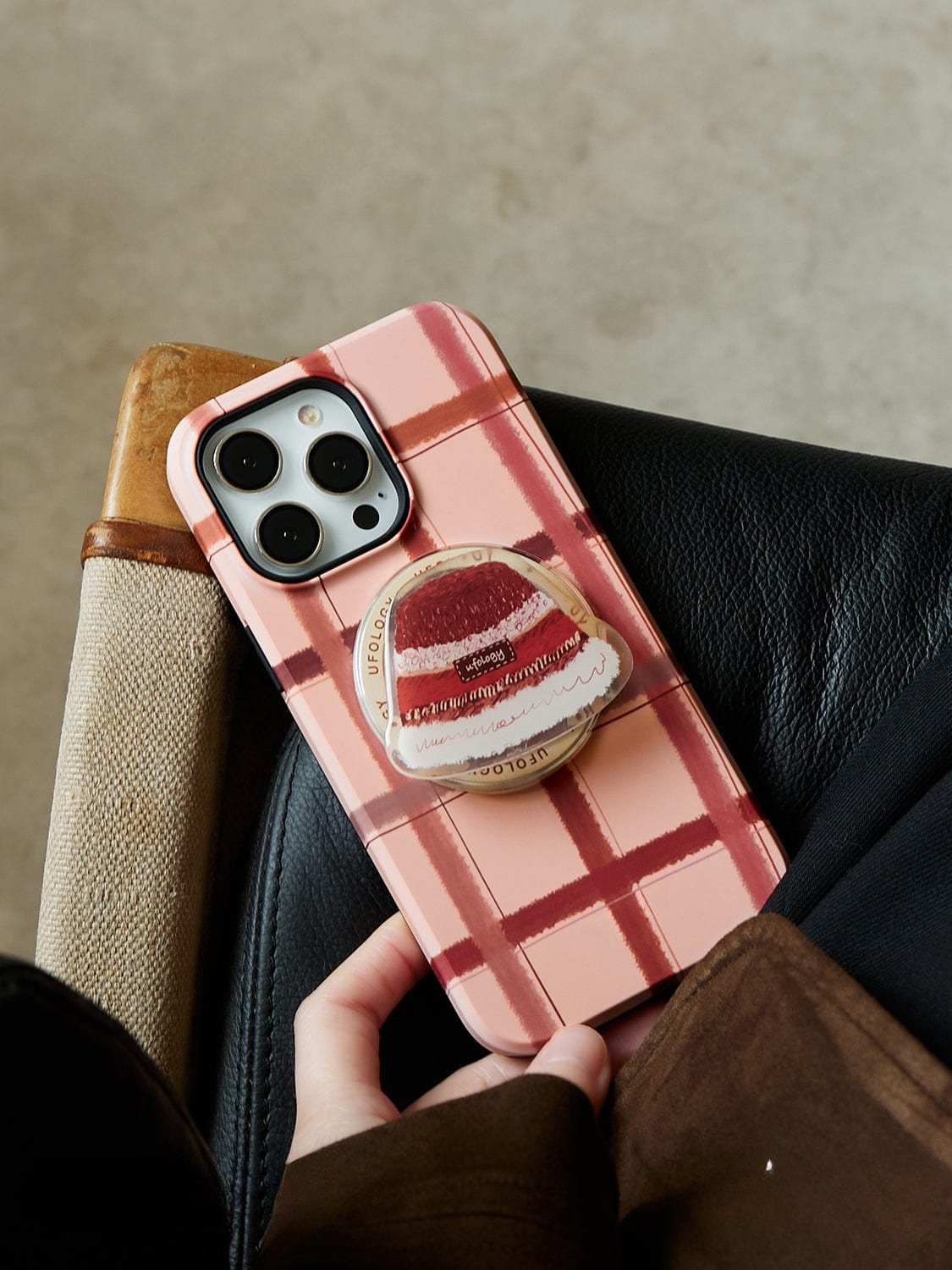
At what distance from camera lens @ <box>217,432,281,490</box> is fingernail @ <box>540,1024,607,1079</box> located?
0.28 m

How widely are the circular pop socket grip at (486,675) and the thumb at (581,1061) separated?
11 centimetres

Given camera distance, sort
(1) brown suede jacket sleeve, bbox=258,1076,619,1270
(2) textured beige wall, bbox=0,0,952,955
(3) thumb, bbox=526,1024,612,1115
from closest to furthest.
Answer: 1. (1) brown suede jacket sleeve, bbox=258,1076,619,1270
2. (3) thumb, bbox=526,1024,612,1115
3. (2) textured beige wall, bbox=0,0,952,955

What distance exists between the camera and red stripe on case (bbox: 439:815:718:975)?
0.51m

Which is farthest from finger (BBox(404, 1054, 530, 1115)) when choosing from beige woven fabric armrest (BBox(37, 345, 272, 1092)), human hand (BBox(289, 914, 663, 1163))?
beige woven fabric armrest (BBox(37, 345, 272, 1092))

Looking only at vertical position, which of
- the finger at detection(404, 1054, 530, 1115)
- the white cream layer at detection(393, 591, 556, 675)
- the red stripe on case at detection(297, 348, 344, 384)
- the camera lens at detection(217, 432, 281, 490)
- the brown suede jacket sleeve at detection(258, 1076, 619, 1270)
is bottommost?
the finger at detection(404, 1054, 530, 1115)

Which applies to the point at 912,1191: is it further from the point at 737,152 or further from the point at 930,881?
the point at 737,152

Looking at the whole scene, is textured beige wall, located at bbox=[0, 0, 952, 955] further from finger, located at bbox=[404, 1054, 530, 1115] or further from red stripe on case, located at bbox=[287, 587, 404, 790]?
finger, located at bbox=[404, 1054, 530, 1115]

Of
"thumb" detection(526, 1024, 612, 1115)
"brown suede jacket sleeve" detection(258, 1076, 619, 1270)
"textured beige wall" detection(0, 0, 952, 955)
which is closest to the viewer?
"brown suede jacket sleeve" detection(258, 1076, 619, 1270)

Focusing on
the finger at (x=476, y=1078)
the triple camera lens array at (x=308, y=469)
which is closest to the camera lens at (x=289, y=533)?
the triple camera lens array at (x=308, y=469)

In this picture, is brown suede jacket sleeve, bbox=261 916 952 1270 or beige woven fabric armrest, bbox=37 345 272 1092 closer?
brown suede jacket sleeve, bbox=261 916 952 1270

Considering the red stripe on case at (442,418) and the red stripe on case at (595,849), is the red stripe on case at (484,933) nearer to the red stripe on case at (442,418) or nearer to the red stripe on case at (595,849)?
the red stripe on case at (595,849)

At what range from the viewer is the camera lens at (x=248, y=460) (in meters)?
0.54

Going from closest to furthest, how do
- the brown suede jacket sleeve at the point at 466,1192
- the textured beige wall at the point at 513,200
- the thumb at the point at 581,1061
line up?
the brown suede jacket sleeve at the point at 466,1192
the thumb at the point at 581,1061
the textured beige wall at the point at 513,200

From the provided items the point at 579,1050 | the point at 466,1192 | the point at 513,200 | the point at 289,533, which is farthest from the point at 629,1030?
the point at 513,200
